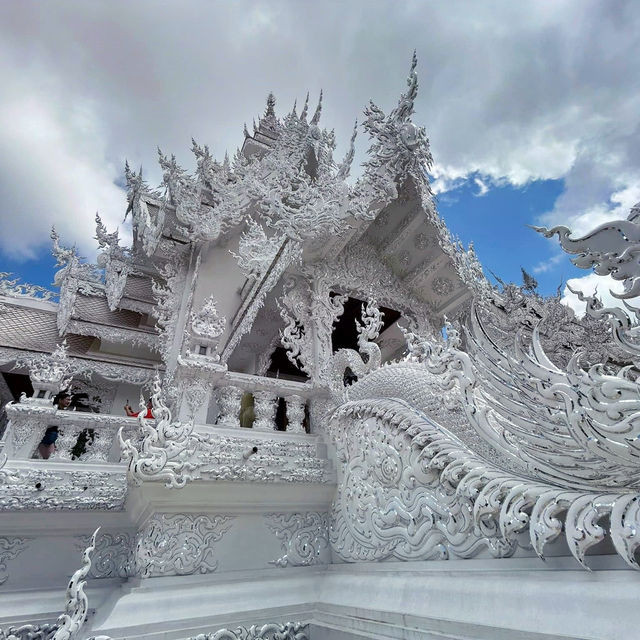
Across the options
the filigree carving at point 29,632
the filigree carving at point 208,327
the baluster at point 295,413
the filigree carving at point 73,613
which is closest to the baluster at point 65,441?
the filigree carving at point 29,632

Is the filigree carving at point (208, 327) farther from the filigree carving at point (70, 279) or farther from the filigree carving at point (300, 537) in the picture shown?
the filigree carving at point (70, 279)

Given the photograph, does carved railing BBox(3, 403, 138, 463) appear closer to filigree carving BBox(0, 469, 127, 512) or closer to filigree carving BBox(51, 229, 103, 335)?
filigree carving BBox(0, 469, 127, 512)

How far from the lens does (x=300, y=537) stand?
275 centimetres

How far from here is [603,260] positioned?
50.3 inches

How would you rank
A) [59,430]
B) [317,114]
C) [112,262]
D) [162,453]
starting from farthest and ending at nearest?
[112,262] → [317,114] → [59,430] → [162,453]

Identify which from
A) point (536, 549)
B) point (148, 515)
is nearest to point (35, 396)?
point (148, 515)

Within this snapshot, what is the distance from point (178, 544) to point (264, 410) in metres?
1.14

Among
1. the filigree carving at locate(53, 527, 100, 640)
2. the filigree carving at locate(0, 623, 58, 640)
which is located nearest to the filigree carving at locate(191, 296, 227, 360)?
the filigree carving at locate(53, 527, 100, 640)

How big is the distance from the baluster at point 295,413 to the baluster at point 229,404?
1.35 ft

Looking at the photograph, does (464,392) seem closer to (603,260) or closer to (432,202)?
(603,260)

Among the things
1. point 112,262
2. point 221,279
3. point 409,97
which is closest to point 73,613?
point 221,279

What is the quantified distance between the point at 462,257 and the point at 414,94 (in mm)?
1745

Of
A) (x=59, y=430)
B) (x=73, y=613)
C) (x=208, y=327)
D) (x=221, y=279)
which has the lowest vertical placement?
(x=73, y=613)

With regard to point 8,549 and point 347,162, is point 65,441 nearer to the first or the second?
point 8,549
